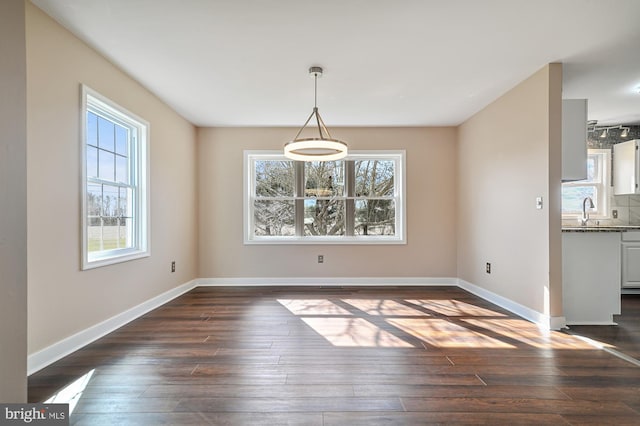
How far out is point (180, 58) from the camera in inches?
107

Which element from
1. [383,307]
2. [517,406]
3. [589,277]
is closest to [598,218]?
[589,277]

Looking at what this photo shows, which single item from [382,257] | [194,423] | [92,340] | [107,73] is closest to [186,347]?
[92,340]

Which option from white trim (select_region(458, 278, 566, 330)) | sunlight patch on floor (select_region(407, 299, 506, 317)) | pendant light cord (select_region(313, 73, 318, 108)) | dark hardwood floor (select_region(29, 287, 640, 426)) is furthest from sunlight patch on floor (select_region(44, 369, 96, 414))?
white trim (select_region(458, 278, 566, 330))

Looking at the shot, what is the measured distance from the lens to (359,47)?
8.40 ft

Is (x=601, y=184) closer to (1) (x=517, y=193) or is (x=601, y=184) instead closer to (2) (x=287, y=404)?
(1) (x=517, y=193)

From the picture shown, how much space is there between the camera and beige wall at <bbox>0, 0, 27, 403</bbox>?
1.35 meters

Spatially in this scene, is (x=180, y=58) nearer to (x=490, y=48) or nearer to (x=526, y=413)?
(x=490, y=48)

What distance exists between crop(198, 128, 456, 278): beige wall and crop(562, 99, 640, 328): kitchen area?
1582 millimetres

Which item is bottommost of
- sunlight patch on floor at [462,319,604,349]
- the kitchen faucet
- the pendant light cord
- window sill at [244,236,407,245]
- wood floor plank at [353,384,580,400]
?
sunlight patch on floor at [462,319,604,349]

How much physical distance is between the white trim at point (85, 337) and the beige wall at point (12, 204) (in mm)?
830

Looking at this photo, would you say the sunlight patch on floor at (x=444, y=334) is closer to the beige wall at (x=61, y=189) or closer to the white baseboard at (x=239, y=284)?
the white baseboard at (x=239, y=284)

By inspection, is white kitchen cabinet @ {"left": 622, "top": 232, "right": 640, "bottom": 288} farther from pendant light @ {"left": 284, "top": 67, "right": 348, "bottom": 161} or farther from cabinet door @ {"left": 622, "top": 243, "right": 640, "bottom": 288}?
pendant light @ {"left": 284, "top": 67, "right": 348, "bottom": 161}

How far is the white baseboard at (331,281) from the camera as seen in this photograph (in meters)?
4.72

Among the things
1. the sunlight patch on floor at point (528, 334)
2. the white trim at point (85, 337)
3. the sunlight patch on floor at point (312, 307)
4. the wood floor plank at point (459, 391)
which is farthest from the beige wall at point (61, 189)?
the sunlight patch on floor at point (528, 334)
